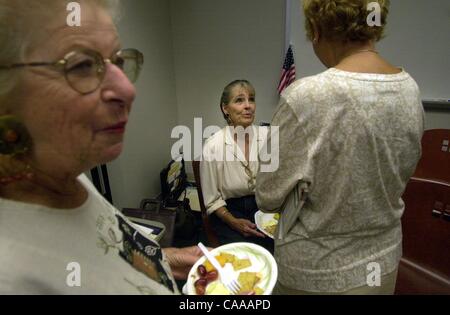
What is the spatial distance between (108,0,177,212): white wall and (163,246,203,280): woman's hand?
53.4 inches

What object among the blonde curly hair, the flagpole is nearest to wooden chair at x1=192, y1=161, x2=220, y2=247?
the blonde curly hair

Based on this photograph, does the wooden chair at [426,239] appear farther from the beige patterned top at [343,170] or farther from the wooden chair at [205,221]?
the wooden chair at [205,221]

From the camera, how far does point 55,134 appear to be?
1.36 ft

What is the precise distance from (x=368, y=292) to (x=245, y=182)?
3.04 feet

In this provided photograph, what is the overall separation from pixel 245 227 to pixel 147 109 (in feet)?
4.80

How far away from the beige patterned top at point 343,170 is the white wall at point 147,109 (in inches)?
62.0

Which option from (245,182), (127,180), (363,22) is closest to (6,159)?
(363,22)

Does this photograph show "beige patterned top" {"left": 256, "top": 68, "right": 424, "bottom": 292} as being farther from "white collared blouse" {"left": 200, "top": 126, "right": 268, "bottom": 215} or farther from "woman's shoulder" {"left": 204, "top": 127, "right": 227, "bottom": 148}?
"woman's shoulder" {"left": 204, "top": 127, "right": 227, "bottom": 148}

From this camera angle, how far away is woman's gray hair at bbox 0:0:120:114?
0.37 metres

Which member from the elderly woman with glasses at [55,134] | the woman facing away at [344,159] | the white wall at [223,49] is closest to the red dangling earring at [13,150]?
the elderly woman with glasses at [55,134]

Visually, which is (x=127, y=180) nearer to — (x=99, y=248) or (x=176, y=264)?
(x=176, y=264)

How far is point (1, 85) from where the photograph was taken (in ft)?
1.23

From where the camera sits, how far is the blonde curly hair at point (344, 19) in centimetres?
78

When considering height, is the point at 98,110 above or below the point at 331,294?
above
